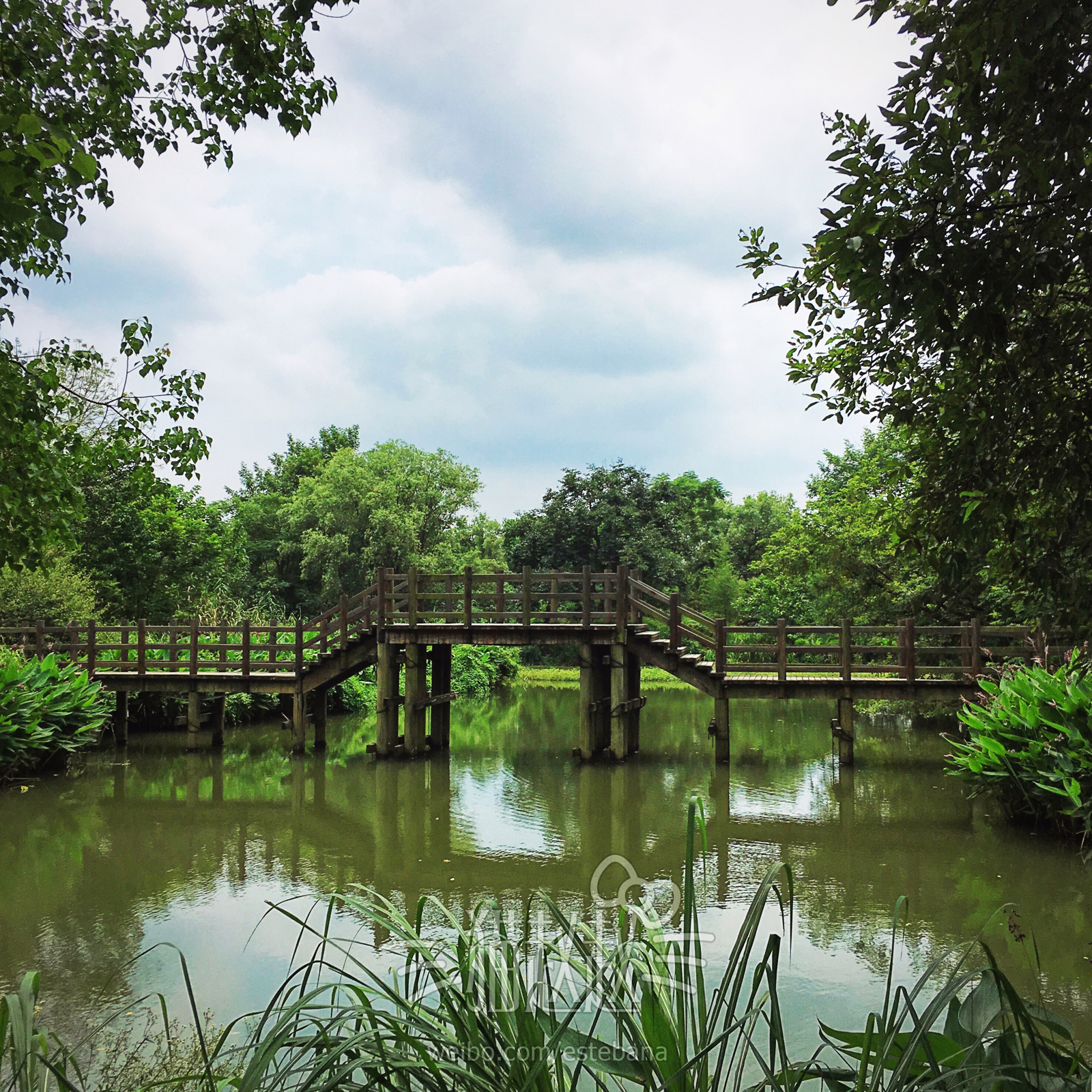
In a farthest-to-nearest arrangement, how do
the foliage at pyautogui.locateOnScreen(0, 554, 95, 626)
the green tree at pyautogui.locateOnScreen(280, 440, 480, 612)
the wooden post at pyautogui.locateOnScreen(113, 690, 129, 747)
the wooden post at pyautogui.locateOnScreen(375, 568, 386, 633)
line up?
the green tree at pyautogui.locateOnScreen(280, 440, 480, 612)
the foliage at pyautogui.locateOnScreen(0, 554, 95, 626)
the wooden post at pyautogui.locateOnScreen(113, 690, 129, 747)
the wooden post at pyautogui.locateOnScreen(375, 568, 386, 633)

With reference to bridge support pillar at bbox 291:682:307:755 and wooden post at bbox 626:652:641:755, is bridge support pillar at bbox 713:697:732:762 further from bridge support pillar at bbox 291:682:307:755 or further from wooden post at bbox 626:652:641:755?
bridge support pillar at bbox 291:682:307:755

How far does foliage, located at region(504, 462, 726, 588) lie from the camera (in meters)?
35.6

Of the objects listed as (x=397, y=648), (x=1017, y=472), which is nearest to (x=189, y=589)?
(x=397, y=648)

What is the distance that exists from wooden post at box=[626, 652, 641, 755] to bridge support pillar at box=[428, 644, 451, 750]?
139 inches

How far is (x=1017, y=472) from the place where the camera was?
397 cm

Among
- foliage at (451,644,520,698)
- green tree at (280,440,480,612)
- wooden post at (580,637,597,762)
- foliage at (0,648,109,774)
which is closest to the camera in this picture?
foliage at (0,648,109,774)

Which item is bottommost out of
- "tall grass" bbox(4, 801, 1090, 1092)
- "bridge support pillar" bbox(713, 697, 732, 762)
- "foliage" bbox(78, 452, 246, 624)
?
"bridge support pillar" bbox(713, 697, 732, 762)

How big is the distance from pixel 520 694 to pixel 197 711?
13556 millimetres

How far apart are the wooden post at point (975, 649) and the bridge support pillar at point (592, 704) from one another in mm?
5994

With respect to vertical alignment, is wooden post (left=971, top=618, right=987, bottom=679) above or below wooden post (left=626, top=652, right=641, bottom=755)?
above

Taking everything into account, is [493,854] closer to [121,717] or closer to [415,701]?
[415,701]

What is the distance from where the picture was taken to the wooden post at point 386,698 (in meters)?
16.9

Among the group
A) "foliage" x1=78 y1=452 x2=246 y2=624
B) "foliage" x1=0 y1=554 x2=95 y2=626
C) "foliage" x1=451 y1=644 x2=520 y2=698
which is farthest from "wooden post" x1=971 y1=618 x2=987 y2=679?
"foliage" x1=0 y1=554 x2=95 y2=626

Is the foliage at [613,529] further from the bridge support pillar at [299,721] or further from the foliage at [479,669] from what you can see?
the bridge support pillar at [299,721]
